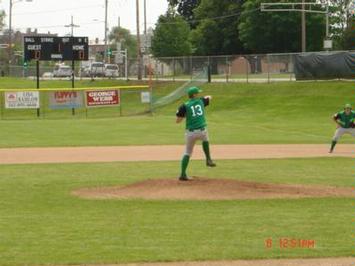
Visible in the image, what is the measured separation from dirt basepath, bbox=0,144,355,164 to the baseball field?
0.03m

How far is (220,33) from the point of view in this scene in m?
89.2

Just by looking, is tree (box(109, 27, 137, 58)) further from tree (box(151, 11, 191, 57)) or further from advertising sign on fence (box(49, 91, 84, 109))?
advertising sign on fence (box(49, 91, 84, 109))

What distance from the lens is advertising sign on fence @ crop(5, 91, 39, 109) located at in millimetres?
47219

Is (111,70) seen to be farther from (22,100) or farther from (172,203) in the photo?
(172,203)

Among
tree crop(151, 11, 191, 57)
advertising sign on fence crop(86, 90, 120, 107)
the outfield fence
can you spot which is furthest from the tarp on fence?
tree crop(151, 11, 191, 57)

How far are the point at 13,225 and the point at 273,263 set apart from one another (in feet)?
14.2

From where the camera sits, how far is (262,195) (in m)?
13.1

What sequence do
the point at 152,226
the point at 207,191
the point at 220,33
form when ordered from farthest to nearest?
the point at 220,33, the point at 207,191, the point at 152,226

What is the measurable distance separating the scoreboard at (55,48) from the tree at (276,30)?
1344 inches

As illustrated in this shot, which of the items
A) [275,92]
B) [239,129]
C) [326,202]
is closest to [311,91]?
[275,92]

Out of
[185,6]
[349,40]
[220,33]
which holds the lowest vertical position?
[349,40]

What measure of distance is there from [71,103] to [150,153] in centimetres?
2580

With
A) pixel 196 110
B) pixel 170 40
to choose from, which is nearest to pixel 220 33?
pixel 170 40

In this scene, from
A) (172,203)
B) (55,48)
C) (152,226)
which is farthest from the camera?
(55,48)
